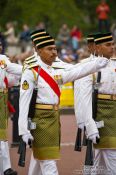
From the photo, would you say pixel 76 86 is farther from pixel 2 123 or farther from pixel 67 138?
pixel 67 138

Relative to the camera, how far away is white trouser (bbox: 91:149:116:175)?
10125 millimetres

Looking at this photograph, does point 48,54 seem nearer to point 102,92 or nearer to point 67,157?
point 102,92

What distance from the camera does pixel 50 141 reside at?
9719 millimetres

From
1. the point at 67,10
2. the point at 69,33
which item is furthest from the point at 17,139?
the point at 67,10

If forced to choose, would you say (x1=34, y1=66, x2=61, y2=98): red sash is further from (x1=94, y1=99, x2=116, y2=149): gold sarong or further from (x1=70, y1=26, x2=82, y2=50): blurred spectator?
(x1=70, y1=26, x2=82, y2=50): blurred spectator

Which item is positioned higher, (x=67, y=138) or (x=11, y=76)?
(x=11, y=76)

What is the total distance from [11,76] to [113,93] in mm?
2091

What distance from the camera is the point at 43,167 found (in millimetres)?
9680

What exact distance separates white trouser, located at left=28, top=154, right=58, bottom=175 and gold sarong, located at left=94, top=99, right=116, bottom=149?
0.86m

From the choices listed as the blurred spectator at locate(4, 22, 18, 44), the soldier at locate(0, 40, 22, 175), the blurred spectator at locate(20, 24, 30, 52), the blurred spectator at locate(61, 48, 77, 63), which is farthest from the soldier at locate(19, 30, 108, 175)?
the blurred spectator at locate(4, 22, 18, 44)

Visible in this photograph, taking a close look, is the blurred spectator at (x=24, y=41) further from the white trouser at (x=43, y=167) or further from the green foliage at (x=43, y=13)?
the white trouser at (x=43, y=167)

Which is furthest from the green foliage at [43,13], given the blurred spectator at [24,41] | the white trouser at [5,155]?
the white trouser at [5,155]

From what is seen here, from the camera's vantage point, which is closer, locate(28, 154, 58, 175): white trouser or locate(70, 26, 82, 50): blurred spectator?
locate(28, 154, 58, 175): white trouser

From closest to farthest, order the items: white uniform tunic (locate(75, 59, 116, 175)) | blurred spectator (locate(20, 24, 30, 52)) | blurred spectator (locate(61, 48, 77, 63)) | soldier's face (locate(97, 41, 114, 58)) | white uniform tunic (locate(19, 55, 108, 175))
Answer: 1. white uniform tunic (locate(19, 55, 108, 175))
2. white uniform tunic (locate(75, 59, 116, 175))
3. soldier's face (locate(97, 41, 114, 58))
4. blurred spectator (locate(61, 48, 77, 63))
5. blurred spectator (locate(20, 24, 30, 52))
